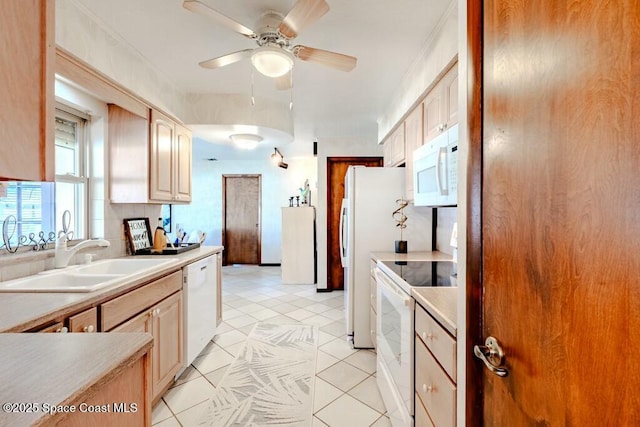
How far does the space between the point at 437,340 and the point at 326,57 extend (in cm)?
172

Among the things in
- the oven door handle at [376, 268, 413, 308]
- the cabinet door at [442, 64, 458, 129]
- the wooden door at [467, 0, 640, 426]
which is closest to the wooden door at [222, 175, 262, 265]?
the oven door handle at [376, 268, 413, 308]

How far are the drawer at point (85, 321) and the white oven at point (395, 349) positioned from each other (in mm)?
1481

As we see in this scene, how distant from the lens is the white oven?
147 cm

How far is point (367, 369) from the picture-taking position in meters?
2.39

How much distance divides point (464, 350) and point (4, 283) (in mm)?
2143

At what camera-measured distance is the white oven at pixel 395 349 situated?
4.81 feet

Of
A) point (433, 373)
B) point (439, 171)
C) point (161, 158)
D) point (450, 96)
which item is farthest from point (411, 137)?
point (161, 158)

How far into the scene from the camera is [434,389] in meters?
1.19

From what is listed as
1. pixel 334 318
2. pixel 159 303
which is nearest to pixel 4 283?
pixel 159 303

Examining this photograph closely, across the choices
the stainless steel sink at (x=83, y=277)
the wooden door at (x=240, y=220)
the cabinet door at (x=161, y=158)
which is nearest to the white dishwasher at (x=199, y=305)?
the stainless steel sink at (x=83, y=277)

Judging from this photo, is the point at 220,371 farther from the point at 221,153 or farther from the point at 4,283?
the point at 221,153

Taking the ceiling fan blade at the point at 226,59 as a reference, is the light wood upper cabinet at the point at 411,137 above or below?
below

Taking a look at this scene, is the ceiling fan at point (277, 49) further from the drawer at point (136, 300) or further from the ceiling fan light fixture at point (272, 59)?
the drawer at point (136, 300)

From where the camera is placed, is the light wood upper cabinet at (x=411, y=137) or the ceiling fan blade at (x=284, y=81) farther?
the light wood upper cabinet at (x=411, y=137)
